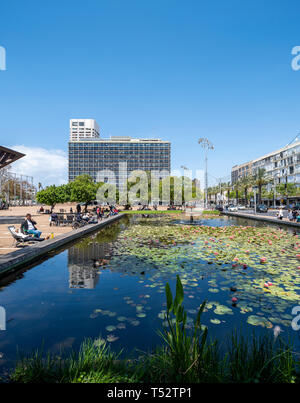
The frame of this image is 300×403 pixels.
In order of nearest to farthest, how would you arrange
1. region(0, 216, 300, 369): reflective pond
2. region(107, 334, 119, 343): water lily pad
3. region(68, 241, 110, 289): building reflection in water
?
1. region(107, 334, 119, 343): water lily pad
2. region(0, 216, 300, 369): reflective pond
3. region(68, 241, 110, 289): building reflection in water

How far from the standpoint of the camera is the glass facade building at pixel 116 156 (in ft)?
513

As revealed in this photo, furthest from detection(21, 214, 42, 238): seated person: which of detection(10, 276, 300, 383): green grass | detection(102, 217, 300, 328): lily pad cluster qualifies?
detection(10, 276, 300, 383): green grass

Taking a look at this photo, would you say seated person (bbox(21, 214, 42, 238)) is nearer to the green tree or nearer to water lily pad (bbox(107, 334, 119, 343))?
water lily pad (bbox(107, 334, 119, 343))

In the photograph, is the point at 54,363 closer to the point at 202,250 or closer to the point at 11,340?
the point at 11,340

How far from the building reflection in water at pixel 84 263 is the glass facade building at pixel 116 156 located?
146 meters

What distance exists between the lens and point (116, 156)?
158 meters

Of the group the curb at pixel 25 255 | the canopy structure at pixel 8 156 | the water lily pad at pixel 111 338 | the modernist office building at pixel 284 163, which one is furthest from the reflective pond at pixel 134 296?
the modernist office building at pixel 284 163

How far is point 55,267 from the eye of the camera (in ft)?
27.7

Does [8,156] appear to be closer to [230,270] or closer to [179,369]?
[230,270]

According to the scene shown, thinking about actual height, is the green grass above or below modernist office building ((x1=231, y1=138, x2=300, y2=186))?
below

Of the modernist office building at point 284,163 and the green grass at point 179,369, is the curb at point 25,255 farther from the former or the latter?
the modernist office building at point 284,163

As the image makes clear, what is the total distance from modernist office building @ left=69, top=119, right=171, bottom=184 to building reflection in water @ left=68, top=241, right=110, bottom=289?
146 metres

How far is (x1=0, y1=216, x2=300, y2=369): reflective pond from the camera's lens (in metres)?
3.97
